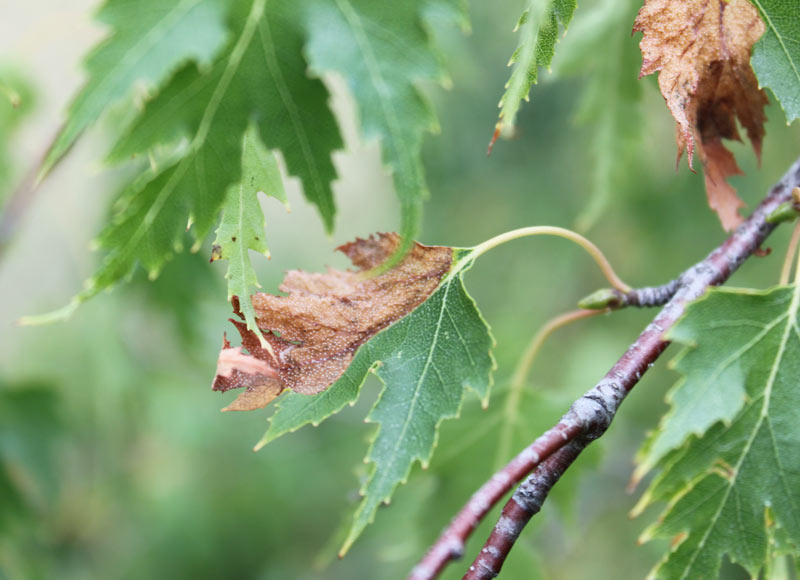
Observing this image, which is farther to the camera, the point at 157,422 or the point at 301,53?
the point at 157,422

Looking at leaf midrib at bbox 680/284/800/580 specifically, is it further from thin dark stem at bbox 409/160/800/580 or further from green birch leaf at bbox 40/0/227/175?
green birch leaf at bbox 40/0/227/175

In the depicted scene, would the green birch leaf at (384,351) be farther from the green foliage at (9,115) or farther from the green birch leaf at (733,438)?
the green foliage at (9,115)

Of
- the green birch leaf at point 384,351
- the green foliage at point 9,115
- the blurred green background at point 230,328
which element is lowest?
the blurred green background at point 230,328

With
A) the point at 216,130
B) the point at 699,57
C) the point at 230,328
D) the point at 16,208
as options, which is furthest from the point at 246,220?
the point at 230,328

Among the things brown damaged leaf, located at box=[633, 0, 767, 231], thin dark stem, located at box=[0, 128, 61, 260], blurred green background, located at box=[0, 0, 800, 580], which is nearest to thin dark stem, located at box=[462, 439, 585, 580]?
brown damaged leaf, located at box=[633, 0, 767, 231]

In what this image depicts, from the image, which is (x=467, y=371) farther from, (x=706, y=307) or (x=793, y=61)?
(x=793, y=61)

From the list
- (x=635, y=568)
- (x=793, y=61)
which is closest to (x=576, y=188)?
(x=635, y=568)

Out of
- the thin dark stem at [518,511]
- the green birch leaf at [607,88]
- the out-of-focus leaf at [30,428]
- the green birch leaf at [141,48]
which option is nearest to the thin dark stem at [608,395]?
the thin dark stem at [518,511]
